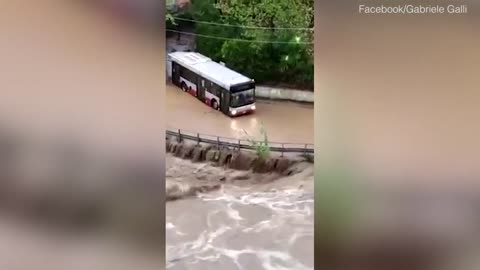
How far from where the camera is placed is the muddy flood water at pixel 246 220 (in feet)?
2.58

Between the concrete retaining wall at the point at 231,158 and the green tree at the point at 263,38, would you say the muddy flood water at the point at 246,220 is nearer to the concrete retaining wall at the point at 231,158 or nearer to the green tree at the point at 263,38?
the concrete retaining wall at the point at 231,158

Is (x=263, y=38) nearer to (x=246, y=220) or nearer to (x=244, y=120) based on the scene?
(x=244, y=120)

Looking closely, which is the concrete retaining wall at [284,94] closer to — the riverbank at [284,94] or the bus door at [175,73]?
the riverbank at [284,94]

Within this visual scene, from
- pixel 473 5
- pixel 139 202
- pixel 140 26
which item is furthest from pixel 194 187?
pixel 473 5

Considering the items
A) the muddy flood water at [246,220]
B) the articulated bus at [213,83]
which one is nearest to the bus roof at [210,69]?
the articulated bus at [213,83]

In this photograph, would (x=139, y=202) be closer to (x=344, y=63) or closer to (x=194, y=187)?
(x=194, y=187)

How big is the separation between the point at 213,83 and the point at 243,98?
0.14 ft

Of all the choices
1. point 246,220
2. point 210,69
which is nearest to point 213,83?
point 210,69

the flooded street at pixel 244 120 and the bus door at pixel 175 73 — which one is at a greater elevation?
the bus door at pixel 175 73

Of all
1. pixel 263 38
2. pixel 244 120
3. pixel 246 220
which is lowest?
pixel 246 220

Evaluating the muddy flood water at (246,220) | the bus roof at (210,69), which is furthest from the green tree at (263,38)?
the muddy flood water at (246,220)

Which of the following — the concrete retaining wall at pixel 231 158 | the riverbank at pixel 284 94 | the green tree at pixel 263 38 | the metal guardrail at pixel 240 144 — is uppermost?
the green tree at pixel 263 38

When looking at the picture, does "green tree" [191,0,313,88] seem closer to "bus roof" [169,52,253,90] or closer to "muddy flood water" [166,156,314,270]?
"bus roof" [169,52,253,90]

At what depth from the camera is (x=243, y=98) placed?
79 centimetres
